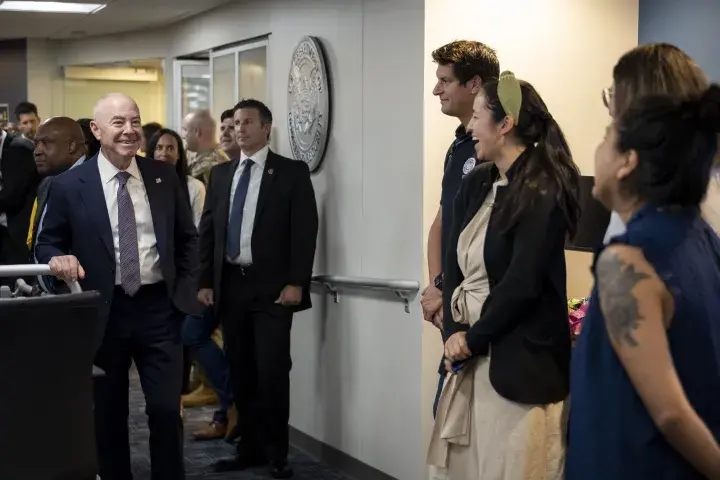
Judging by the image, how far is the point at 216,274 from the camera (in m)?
5.03

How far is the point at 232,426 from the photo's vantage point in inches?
225

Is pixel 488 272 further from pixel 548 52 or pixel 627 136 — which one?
pixel 548 52

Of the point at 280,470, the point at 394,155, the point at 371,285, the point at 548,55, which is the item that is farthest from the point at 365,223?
the point at 280,470

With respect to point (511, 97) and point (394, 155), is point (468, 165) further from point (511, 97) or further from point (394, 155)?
point (394, 155)

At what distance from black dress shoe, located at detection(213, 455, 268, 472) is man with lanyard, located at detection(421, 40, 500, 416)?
1806 mm

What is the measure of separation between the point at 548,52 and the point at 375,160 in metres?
0.92

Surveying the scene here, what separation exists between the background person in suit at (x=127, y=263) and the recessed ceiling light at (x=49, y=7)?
12.9 feet

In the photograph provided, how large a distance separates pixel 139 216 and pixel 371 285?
1.18m

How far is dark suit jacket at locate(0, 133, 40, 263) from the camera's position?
6.04 meters

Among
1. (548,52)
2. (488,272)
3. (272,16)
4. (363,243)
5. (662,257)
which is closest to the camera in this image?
(662,257)

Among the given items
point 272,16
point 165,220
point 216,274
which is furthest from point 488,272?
point 272,16

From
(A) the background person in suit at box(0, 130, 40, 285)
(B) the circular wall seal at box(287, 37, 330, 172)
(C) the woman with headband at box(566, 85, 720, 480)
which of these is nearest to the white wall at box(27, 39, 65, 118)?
(A) the background person in suit at box(0, 130, 40, 285)

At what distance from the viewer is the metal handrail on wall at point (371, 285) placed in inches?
171

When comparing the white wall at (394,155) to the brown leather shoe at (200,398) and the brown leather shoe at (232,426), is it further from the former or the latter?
the brown leather shoe at (200,398)
